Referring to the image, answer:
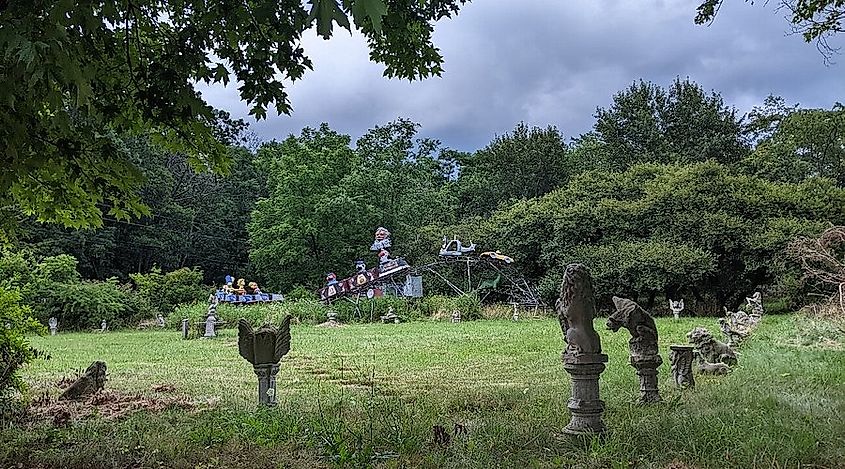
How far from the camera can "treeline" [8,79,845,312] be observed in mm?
20219

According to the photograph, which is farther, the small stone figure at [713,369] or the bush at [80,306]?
the bush at [80,306]

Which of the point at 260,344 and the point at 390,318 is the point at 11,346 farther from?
the point at 390,318

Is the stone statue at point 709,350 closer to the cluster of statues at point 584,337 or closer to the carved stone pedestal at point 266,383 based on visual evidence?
the cluster of statues at point 584,337

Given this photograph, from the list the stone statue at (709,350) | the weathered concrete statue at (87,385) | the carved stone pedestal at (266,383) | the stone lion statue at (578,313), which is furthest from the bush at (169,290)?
the stone lion statue at (578,313)

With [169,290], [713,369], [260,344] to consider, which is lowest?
[713,369]

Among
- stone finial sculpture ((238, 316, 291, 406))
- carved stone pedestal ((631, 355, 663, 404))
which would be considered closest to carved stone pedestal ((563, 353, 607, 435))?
carved stone pedestal ((631, 355, 663, 404))

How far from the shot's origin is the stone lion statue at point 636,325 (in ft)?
16.7

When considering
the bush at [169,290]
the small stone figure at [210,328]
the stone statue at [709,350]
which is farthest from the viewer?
the bush at [169,290]

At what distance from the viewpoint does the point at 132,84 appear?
14.9 ft

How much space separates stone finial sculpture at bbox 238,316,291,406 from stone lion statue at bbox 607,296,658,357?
110 inches

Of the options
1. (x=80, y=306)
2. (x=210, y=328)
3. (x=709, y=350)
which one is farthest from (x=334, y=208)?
(x=709, y=350)

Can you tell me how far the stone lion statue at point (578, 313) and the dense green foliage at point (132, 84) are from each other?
2381 mm

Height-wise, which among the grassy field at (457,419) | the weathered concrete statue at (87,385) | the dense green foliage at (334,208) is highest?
the dense green foliage at (334,208)

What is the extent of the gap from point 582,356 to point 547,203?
1989 cm
